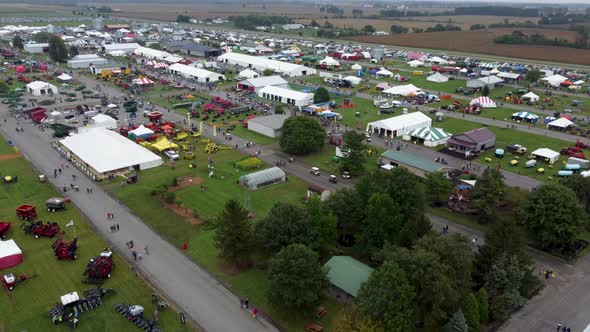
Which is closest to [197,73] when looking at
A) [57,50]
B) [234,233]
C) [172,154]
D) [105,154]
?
[57,50]

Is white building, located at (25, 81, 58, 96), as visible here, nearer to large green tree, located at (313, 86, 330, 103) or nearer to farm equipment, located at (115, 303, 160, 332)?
large green tree, located at (313, 86, 330, 103)

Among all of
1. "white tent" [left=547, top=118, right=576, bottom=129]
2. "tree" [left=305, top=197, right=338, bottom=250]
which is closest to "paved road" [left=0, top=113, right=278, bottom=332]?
"tree" [left=305, top=197, right=338, bottom=250]

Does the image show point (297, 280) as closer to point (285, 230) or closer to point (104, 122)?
point (285, 230)

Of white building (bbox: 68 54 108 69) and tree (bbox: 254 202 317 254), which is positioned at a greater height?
tree (bbox: 254 202 317 254)

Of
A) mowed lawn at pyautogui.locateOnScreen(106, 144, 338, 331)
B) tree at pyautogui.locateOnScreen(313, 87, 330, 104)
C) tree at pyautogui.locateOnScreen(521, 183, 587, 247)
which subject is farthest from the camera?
tree at pyautogui.locateOnScreen(313, 87, 330, 104)

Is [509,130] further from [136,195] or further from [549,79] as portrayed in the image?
[136,195]

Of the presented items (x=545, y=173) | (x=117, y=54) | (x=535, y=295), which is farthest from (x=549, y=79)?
(x=117, y=54)
